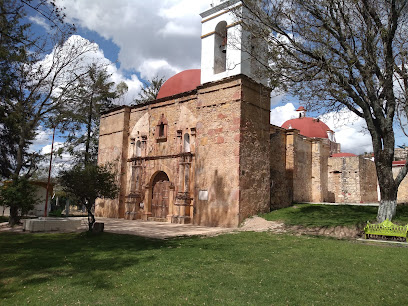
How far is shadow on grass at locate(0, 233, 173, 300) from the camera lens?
530cm

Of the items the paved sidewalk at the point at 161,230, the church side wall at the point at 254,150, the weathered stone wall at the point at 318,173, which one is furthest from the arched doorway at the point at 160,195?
the weathered stone wall at the point at 318,173

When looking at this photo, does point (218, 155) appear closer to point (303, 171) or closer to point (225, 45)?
point (225, 45)

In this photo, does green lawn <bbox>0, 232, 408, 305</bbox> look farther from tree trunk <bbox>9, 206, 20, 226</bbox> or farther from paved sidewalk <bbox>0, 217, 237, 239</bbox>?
tree trunk <bbox>9, 206, 20, 226</bbox>

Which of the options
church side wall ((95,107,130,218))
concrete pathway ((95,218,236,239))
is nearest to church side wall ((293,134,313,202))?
concrete pathway ((95,218,236,239))

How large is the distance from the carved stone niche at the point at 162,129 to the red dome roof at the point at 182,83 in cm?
150

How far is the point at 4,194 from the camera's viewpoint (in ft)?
38.2

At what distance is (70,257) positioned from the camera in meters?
6.74

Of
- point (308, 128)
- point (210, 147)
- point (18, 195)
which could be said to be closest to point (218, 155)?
point (210, 147)

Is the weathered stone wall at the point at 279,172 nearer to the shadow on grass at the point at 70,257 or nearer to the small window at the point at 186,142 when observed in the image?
the small window at the point at 186,142

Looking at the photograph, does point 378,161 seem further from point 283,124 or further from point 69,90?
point 283,124

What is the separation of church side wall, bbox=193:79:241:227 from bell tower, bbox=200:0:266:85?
0.70 metres

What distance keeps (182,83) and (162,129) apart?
2.64 m

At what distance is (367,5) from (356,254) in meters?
7.38

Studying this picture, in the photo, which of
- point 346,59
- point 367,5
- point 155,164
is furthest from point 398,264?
point 155,164
